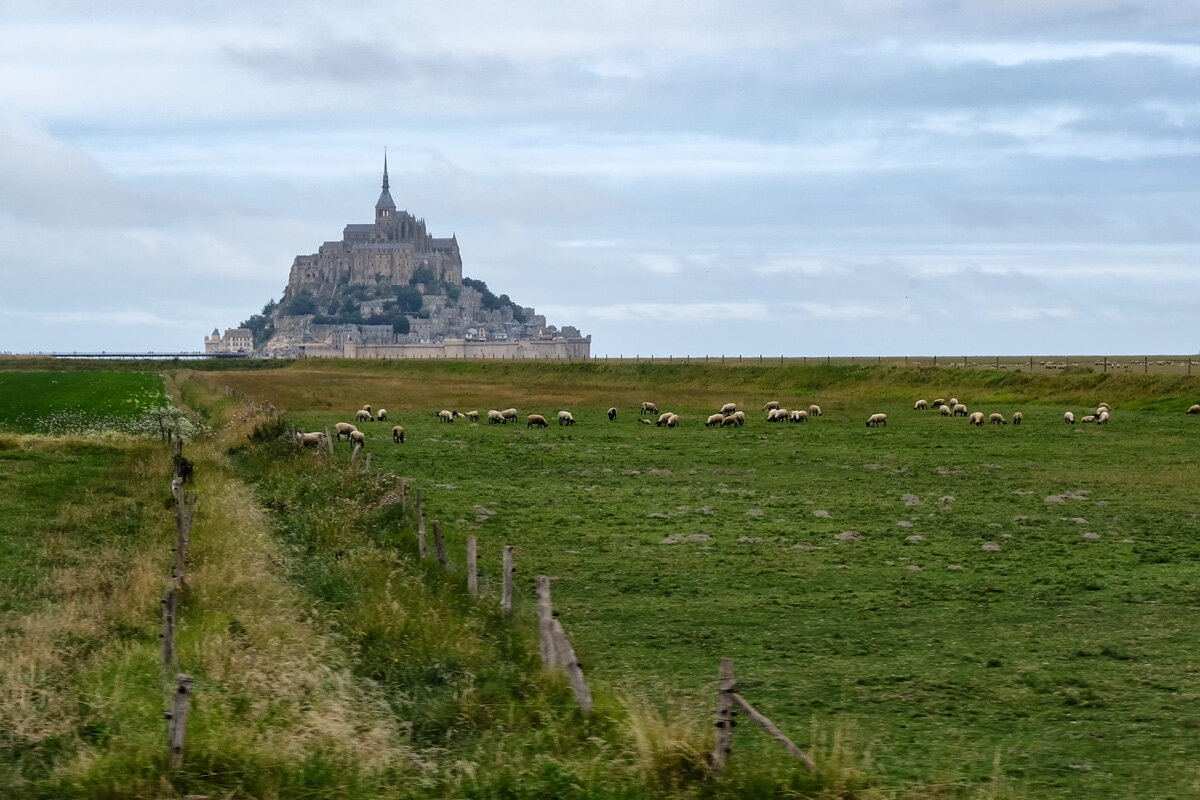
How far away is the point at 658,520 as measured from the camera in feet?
92.0

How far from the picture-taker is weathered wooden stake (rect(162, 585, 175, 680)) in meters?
13.2

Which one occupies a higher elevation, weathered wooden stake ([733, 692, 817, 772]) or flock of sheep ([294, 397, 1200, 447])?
flock of sheep ([294, 397, 1200, 447])

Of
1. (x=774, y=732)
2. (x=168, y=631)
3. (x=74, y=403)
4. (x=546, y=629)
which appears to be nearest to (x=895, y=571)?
(x=546, y=629)

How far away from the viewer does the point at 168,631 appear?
13.4m

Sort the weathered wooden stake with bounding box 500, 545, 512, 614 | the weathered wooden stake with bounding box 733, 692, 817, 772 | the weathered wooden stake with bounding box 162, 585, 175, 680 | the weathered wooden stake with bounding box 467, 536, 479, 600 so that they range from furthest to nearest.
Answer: the weathered wooden stake with bounding box 467, 536, 479, 600
the weathered wooden stake with bounding box 500, 545, 512, 614
the weathered wooden stake with bounding box 162, 585, 175, 680
the weathered wooden stake with bounding box 733, 692, 817, 772

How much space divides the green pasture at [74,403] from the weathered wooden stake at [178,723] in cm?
4114

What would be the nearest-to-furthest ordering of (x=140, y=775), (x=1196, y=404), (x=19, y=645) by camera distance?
(x=140, y=775)
(x=19, y=645)
(x=1196, y=404)

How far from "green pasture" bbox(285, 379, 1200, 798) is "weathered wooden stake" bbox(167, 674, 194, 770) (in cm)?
530

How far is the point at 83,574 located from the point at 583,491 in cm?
1480

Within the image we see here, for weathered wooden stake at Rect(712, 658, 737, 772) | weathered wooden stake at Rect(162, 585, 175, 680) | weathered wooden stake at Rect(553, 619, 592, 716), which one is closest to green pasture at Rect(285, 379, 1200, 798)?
weathered wooden stake at Rect(712, 658, 737, 772)

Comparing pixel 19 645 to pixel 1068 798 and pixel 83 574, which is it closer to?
pixel 83 574

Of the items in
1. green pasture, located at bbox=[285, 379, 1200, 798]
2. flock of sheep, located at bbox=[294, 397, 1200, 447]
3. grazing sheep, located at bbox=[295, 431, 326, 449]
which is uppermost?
flock of sheep, located at bbox=[294, 397, 1200, 447]

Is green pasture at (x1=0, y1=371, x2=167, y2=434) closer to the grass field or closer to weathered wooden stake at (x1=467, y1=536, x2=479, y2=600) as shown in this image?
the grass field

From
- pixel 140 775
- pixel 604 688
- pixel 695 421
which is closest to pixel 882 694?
pixel 604 688
